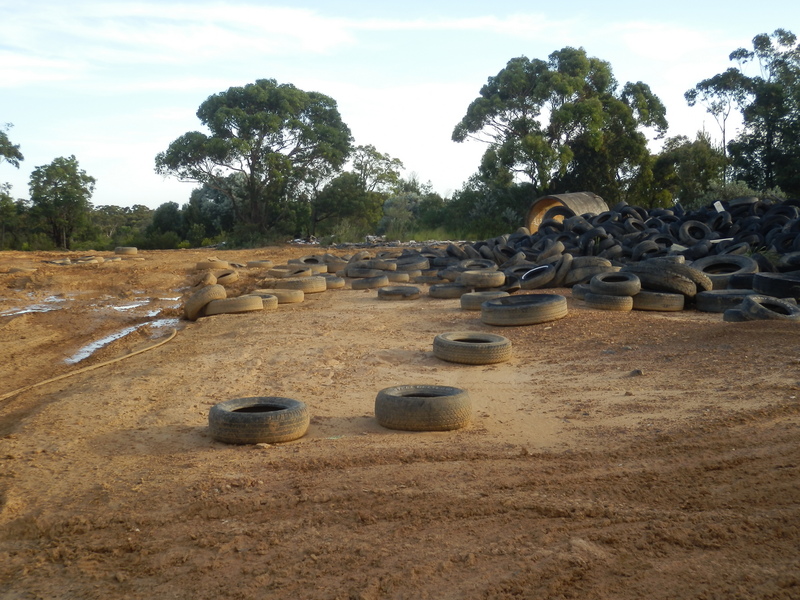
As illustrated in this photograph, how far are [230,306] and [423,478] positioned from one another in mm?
9187

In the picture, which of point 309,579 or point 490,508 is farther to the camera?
point 490,508

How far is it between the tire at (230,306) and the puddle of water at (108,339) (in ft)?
2.21

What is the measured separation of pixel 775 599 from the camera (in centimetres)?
294

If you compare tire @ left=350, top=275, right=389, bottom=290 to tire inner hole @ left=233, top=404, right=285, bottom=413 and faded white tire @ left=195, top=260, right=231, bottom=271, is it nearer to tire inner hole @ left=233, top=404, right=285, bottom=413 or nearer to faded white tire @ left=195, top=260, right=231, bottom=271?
faded white tire @ left=195, top=260, right=231, bottom=271

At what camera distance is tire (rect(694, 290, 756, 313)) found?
1116cm

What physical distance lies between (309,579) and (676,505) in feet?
6.81

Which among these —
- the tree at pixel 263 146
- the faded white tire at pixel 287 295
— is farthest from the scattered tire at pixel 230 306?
the tree at pixel 263 146

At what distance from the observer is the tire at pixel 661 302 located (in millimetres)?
11523

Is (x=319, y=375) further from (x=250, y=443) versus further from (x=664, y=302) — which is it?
(x=664, y=302)

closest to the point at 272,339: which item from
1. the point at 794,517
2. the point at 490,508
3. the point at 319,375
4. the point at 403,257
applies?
the point at 319,375

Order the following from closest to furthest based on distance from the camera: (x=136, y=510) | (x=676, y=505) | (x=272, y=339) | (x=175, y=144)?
(x=676, y=505)
(x=136, y=510)
(x=272, y=339)
(x=175, y=144)

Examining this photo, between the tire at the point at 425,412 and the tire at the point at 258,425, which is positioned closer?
the tire at the point at 258,425

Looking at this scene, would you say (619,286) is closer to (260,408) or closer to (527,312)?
(527,312)

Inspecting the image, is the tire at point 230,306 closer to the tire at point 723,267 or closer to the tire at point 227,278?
the tire at point 227,278
